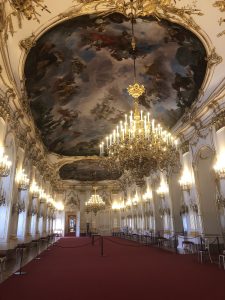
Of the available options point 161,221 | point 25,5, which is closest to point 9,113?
point 25,5

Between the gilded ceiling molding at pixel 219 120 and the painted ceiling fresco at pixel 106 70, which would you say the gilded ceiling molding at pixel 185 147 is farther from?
the gilded ceiling molding at pixel 219 120

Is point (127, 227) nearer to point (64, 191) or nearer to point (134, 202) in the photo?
point (134, 202)

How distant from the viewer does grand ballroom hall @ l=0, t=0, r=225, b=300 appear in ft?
22.6

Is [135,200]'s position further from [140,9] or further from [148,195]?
[140,9]

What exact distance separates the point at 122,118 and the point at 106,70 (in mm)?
4978

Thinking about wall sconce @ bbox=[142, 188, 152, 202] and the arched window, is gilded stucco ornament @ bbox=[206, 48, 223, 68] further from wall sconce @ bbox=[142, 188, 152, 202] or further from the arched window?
wall sconce @ bbox=[142, 188, 152, 202]

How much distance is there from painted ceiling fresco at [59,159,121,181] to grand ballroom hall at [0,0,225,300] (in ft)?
34.8

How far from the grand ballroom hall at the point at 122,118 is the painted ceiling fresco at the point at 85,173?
10.6 m

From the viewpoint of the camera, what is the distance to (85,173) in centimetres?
3152

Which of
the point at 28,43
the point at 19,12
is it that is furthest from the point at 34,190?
the point at 19,12

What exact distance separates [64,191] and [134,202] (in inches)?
485

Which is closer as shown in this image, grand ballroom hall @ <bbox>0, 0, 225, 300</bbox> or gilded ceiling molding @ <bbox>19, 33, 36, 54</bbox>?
grand ballroom hall @ <bbox>0, 0, 225, 300</bbox>

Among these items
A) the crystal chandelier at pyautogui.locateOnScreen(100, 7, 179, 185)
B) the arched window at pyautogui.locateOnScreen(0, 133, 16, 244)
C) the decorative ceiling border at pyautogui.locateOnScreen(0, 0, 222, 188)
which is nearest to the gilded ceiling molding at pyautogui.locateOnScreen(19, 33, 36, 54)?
the decorative ceiling border at pyautogui.locateOnScreen(0, 0, 222, 188)

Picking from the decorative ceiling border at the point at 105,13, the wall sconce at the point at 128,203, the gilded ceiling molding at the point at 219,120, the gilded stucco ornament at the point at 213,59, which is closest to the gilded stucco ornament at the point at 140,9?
the decorative ceiling border at the point at 105,13
